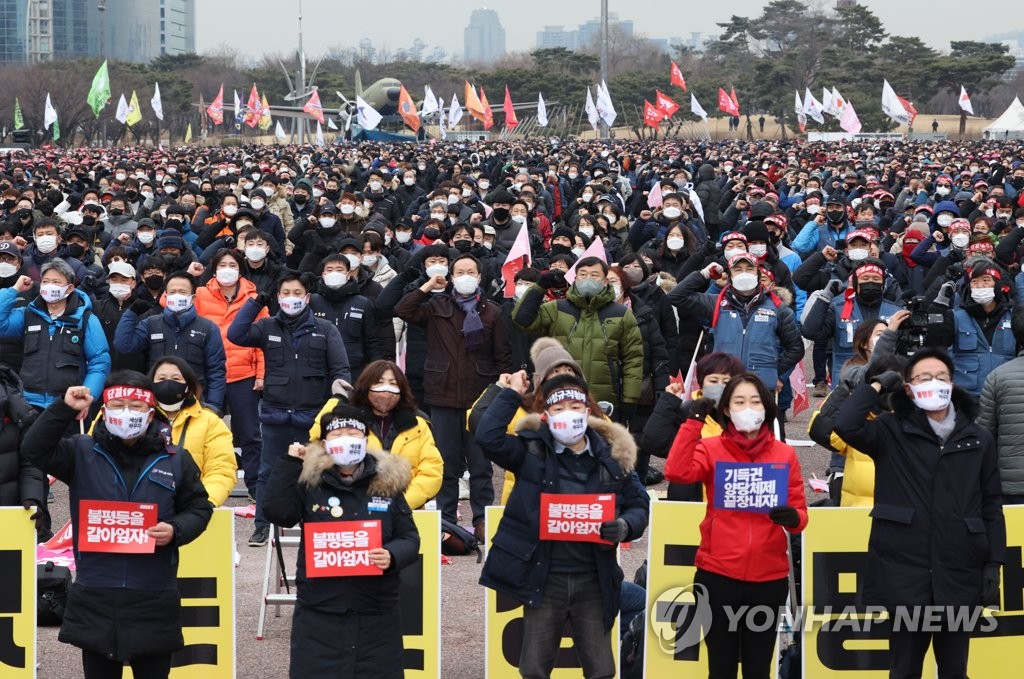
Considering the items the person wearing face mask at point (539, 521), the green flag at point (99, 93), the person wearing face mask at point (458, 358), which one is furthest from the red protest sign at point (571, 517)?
the green flag at point (99, 93)

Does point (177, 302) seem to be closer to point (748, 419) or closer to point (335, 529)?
point (335, 529)

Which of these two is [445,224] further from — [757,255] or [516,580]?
[516,580]

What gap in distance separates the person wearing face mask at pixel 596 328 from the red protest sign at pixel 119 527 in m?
4.00

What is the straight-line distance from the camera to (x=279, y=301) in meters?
9.10

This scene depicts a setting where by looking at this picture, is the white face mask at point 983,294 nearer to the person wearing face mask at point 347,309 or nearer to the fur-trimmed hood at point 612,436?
the fur-trimmed hood at point 612,436

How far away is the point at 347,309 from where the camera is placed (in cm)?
1022

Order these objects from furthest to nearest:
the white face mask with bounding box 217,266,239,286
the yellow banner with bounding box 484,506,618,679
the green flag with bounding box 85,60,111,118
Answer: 1. the green flag with bounding box 85,60,111,118
2. the white face mask with bounding box 217,266,239,286
3. the yellow banner with bounding box 484,506,618,679

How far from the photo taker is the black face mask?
9922 millimetres

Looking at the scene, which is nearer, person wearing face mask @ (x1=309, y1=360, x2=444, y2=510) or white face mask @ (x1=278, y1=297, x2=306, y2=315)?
person wearing face mask @ (x1=309, y1=360, x2=444, y2=510)

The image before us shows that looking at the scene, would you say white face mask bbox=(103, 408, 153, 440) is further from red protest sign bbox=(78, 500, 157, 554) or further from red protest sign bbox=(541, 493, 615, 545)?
red protest sign bbox=(541, 493, 615, 545)

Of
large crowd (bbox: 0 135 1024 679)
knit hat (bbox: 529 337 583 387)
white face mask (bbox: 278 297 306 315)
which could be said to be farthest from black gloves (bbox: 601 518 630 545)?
white face mask (bbox: 278 297 306 315)

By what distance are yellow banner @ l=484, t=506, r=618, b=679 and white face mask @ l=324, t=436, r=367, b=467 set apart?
47.1 inches

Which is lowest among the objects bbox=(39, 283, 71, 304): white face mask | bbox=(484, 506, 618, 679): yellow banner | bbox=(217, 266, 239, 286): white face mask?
bbox=(484, 506, 618, 679): yellow banner

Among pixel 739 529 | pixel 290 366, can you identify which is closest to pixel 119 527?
pixel 739 529
